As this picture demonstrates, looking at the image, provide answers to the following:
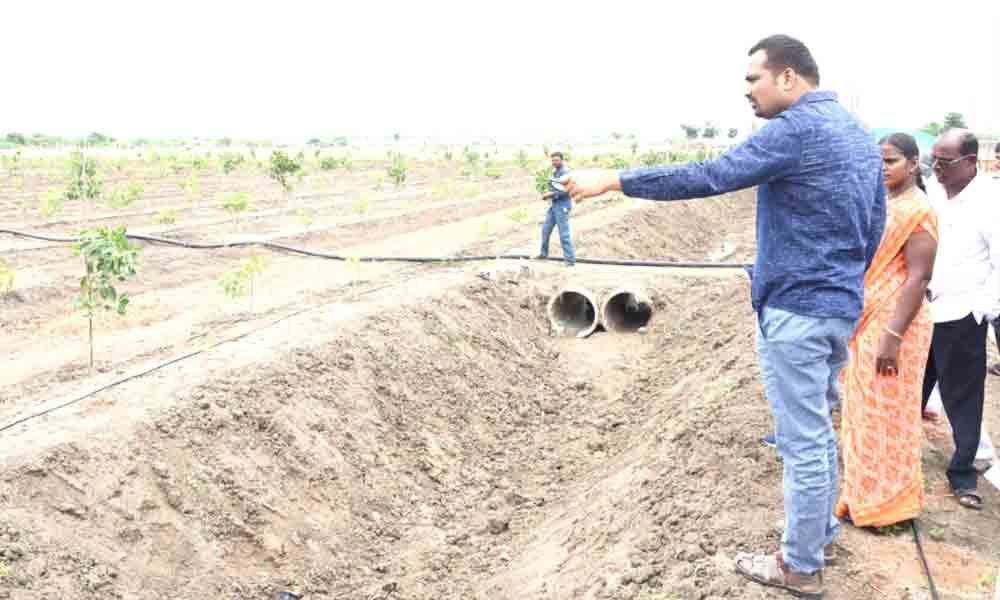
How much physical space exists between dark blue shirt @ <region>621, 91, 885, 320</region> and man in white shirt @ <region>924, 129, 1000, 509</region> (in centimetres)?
161

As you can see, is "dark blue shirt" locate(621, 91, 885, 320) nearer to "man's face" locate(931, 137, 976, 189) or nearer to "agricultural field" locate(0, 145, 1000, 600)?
"agricultural field" locate(0, 145, 1000, 600)

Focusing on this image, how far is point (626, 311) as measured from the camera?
10.9m

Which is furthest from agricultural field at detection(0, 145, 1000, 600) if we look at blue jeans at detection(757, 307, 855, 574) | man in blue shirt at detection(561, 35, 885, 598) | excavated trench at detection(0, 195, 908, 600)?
man in blue shirt at detection(561, 35, 885, 598)

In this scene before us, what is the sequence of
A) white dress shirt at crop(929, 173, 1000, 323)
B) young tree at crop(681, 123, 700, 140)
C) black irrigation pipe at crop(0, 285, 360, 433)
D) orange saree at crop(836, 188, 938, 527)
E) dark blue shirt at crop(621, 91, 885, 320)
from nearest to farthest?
dark blue shirt at crop(621, 91, 885, 320) → orange saree at crop(836, 188, 938, 527) → white dress shirt at crop(929, 173, 1000, 323) → black irrigation pipe at crop(0, 285, 360, 433) → young tree at crop(681, 123, 700, 140)

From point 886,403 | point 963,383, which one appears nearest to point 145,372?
point 886,403

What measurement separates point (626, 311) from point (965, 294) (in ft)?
20.9

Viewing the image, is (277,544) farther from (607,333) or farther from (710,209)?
(710,209)

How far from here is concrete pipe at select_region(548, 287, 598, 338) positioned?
33.2ft

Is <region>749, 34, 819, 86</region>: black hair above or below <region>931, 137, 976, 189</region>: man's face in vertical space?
above

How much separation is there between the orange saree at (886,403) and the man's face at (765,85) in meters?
1.01

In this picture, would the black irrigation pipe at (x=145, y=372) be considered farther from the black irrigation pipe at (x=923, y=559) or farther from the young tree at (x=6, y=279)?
the black irrigation pipe at (x=923, y=559)

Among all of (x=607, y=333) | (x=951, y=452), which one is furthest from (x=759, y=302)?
(x=607, y=333)

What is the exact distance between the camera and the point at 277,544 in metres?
5.20

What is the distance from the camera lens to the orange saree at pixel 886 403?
12.8 ft
